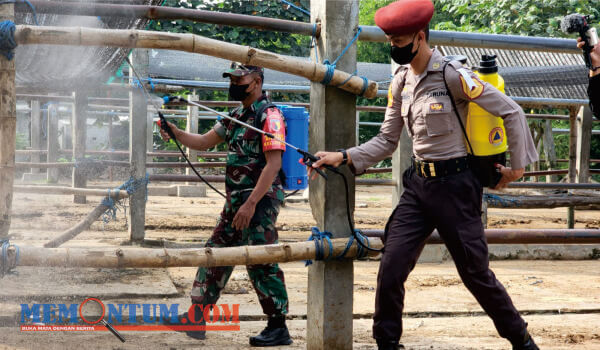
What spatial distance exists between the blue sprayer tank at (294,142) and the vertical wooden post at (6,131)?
154 centimetres

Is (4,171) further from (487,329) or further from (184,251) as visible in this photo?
(487,329)

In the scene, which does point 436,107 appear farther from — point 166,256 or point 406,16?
point 166,256

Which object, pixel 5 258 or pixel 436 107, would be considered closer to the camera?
pixel 5 258

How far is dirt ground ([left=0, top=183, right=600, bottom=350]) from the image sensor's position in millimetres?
3662

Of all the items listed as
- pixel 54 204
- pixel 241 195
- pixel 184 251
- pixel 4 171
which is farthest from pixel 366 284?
pixel 54 204

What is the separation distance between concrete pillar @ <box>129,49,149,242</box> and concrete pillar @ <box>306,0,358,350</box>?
3560mm

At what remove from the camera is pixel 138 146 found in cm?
650

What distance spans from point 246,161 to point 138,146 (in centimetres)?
290

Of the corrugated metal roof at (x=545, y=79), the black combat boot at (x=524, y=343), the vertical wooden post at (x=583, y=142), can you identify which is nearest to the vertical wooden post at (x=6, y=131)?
the black combat boot at (x=524, y=343)

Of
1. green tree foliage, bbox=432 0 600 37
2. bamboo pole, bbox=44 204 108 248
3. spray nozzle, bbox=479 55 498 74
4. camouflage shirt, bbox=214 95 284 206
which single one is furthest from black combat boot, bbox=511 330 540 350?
green tree foliage, bbox=432 0 600 37

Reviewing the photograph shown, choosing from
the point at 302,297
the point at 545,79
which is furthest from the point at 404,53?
the point at 545,79

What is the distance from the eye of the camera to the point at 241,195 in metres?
3.87

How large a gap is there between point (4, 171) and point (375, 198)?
11.4 meters

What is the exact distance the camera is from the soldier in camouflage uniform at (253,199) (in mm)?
3713
